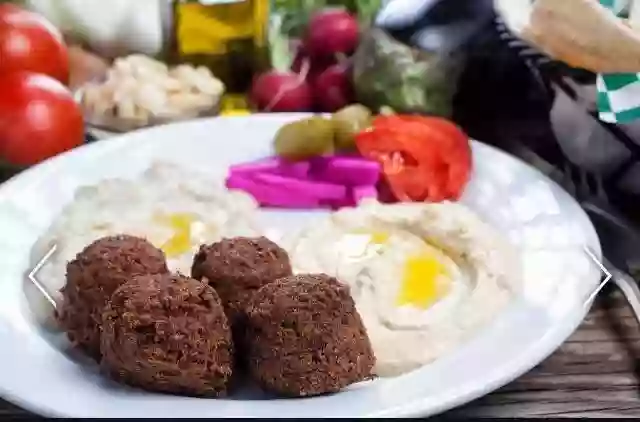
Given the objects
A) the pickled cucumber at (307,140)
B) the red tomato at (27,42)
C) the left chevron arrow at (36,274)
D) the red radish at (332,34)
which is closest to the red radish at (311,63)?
the red radish at (332,34)

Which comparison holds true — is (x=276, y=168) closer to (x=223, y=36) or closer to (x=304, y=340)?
(x=223, y=36)

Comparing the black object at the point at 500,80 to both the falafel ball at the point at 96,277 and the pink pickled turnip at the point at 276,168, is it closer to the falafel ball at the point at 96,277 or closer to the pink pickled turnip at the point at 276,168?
the pink pickled turnip at the point at 276,168

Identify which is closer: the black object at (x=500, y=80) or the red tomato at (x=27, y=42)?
the black object at (x=500, y=80)

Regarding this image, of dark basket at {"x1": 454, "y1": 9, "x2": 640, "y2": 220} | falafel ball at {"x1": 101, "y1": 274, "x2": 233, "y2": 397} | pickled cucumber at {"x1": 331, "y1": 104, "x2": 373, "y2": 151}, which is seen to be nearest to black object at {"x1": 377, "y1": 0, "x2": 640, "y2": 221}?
dark basket at {"x1": 454, "y1": 9, "x2": 640, "y2": 220}

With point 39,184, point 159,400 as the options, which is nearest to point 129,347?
point 159,400

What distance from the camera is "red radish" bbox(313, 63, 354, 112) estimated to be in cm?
96

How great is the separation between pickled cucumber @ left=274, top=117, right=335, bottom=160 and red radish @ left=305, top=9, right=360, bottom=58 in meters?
0.15

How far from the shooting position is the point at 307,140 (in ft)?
2.75

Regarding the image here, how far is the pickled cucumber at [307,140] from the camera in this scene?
833 mm

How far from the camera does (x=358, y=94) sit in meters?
0.95

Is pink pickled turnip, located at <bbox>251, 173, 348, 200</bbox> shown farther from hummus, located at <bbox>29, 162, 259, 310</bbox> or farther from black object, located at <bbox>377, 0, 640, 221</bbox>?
black object, located at <bbox>377, 0, 640, 221</bbox>

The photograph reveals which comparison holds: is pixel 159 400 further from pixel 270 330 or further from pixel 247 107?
pixel 247 107

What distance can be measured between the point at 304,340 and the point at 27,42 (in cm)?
53

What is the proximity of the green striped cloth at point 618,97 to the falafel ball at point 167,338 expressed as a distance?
366mm
